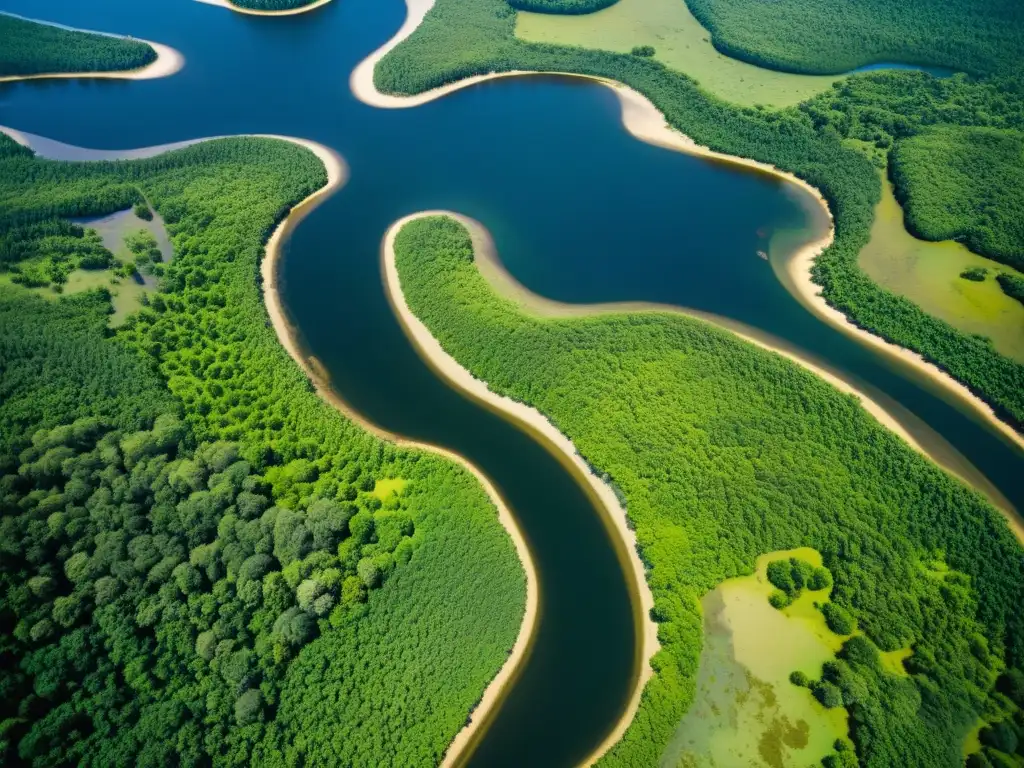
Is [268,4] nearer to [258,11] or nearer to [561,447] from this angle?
[258,11]

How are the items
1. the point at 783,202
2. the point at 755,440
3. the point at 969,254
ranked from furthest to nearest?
the point at 783,202 → the point at 969,254 → the point at 755,440

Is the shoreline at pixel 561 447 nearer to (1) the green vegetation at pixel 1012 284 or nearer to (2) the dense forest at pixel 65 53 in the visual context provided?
(1) the green vegetation at pixel 1012 284

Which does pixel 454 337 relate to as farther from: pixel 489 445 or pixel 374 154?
pixel 374 154

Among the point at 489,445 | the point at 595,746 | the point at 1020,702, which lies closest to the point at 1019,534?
the point at 1020,702

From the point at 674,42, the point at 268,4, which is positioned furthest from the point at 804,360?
the point at 268,4

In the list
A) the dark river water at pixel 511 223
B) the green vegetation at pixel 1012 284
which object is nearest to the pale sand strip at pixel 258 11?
the dark river water at pixel 511 223

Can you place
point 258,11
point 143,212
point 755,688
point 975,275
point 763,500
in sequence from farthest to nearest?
1. point 258,11
2. point 143,212
3. point 975,275
4. point 763,500
5. point 755,688

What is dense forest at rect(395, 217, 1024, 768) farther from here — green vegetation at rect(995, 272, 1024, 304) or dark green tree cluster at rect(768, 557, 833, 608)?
green vegetation at rect(995, 272, 1024, 304)
